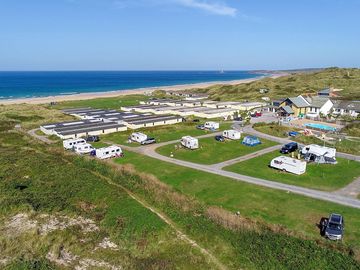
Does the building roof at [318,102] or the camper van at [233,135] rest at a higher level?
the building roof at [318,102]

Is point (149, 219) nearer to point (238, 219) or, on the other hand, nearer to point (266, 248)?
point (238, 219)

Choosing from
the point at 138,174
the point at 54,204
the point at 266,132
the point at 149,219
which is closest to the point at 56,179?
the point at 54,204

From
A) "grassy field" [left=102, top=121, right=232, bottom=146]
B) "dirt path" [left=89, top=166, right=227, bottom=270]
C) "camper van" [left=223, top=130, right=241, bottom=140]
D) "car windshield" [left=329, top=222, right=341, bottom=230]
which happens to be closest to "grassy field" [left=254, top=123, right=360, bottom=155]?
"camper van" [left=223, top=130, right=241, bottom=140]

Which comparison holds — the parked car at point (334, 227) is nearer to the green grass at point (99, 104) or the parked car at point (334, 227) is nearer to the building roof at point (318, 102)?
the building roof at point (318, 102)

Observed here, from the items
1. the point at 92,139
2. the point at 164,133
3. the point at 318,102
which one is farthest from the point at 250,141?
the point at 318,102

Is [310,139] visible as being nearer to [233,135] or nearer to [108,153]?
[233,135]

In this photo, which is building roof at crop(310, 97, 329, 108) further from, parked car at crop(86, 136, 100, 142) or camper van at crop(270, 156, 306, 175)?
parked car at crop(86, 136, 100, 142)

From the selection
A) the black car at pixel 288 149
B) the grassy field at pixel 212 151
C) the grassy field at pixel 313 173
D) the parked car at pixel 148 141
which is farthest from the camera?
the parked car at pixel 148 141

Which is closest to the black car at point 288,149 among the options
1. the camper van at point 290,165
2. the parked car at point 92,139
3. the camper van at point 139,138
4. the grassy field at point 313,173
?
the grassy field at point 313,173
